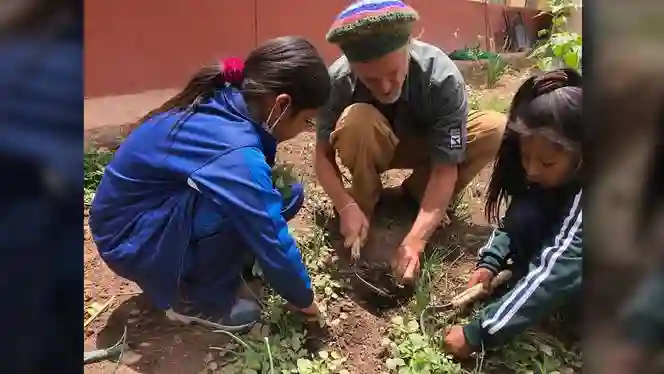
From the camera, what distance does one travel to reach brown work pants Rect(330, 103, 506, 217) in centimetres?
201

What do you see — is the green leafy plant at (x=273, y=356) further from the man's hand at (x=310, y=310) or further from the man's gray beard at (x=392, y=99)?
the man's gray beard at (x=392, y=99)

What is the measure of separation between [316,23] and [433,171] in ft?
3.15

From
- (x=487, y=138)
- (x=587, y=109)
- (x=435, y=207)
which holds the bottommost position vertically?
(x=435, y=207)

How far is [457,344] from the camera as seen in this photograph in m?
1.60

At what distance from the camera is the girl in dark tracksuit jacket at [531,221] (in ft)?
4.28

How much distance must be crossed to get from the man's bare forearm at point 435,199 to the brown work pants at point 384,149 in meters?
0.13

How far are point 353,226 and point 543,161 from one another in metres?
0.64

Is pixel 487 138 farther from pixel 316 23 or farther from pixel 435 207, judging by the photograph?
pixel 316 23

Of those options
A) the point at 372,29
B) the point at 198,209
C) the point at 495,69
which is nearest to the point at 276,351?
the point at 198,209

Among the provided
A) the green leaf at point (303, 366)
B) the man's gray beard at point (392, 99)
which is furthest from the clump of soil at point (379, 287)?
the man's gray beard at point (392, 99)

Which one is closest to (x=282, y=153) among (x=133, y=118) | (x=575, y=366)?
(x=133, y=118)

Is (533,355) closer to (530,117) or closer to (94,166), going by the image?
(530,117)

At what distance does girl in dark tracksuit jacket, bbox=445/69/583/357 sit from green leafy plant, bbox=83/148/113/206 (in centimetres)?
99

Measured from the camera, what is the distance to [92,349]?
1475 mm
